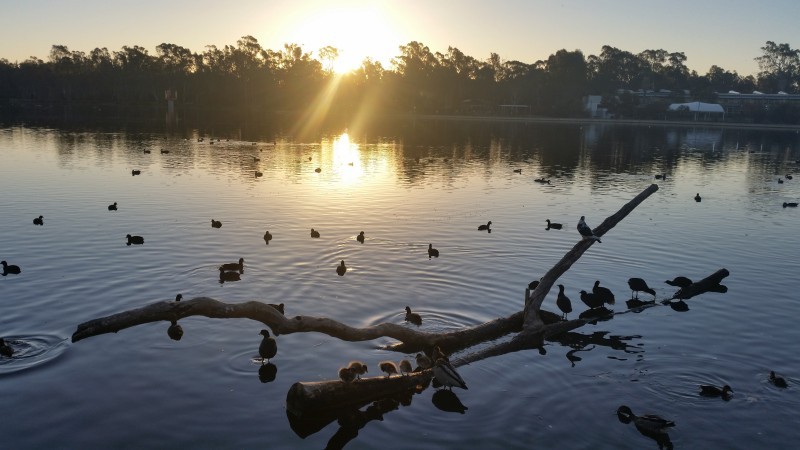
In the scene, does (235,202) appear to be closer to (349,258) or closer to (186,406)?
(349,258)

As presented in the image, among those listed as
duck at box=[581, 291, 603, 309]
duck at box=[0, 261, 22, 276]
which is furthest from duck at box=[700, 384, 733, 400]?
duck at box=[0, 261, 22, 276]

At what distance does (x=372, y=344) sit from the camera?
17.0 metres

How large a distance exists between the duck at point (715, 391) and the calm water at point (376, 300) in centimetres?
27

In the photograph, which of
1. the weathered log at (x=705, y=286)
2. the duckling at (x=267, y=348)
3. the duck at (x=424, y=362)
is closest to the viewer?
the duck at (x=424, y=362)

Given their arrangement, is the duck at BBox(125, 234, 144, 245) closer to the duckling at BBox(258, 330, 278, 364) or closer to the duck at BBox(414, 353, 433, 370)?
the duckling at BBox(258, 330, 278, 364)

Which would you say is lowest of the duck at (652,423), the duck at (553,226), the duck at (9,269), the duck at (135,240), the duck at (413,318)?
the duck at (652,423)

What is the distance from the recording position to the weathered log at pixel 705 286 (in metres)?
21.7

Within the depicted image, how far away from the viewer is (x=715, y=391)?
573 inches

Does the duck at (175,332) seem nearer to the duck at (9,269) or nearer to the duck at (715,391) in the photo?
the duck at (9,269)

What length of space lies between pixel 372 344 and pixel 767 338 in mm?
11422

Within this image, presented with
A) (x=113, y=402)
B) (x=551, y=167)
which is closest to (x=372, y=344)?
(x=113, y=402)

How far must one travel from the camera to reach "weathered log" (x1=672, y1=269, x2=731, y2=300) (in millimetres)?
21688

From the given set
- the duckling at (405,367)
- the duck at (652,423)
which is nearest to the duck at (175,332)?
the duckling at (405,367)

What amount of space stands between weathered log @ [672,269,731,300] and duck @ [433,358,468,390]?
11589mm
